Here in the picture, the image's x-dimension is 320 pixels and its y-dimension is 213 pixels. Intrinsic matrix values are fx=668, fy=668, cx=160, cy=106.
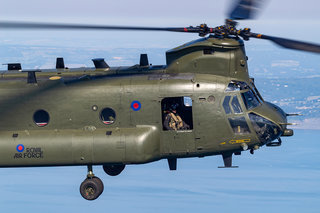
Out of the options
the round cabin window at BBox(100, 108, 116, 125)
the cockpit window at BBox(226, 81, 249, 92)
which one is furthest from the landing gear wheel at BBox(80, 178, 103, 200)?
the cockpit window at BBox(226, 81, 249, 92)

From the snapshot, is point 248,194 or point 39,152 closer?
point 39,152

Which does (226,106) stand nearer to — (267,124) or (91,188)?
(267,124)

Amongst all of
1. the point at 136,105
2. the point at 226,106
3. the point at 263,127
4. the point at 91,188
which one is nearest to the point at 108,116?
the point at 136,105

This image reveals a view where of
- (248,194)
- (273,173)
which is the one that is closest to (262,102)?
(248,194)

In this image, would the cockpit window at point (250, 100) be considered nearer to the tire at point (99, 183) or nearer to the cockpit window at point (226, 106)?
the cockpit window at point (226, 106)

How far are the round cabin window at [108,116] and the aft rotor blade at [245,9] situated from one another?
19.2 feet

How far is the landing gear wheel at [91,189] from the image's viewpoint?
Result: 25444mm

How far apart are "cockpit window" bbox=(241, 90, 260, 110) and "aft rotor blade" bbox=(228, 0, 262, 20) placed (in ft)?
9.39

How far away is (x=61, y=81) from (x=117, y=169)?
15.2 feet

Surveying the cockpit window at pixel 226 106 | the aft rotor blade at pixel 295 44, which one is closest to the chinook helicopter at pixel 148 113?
the cockpit window at pixel 226 106

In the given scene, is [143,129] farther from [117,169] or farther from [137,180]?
[137,180]

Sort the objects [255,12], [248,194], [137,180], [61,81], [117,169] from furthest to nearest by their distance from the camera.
→ [137,180] < [248,194] < [117,169] < [61,81] < [255,12]

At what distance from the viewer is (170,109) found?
2522 cm

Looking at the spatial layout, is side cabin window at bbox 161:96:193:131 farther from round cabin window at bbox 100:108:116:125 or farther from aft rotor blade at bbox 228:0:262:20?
aft rotor blade at bbox 228:0:262:20
